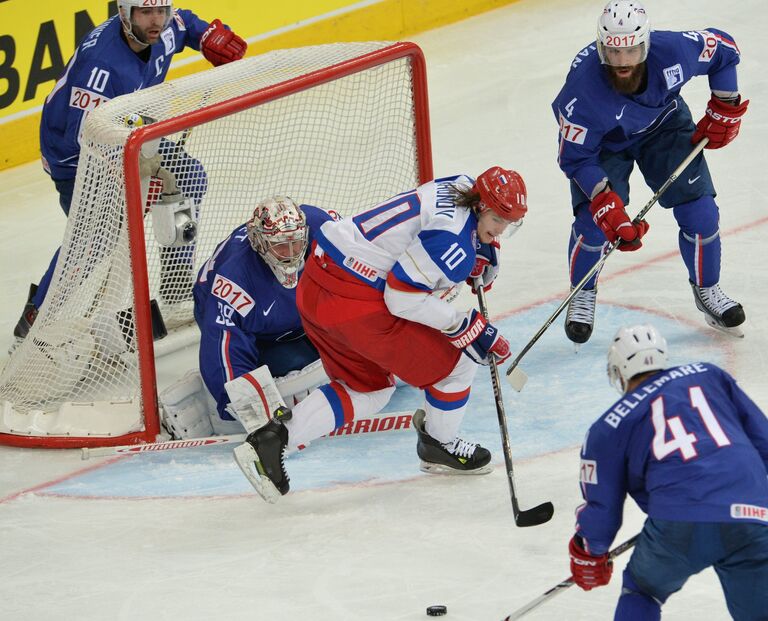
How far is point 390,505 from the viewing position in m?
4.21

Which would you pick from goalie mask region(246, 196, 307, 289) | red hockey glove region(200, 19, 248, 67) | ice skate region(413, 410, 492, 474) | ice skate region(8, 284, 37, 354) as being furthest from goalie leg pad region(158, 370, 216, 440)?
red hockey glove region(200, 19, 248, 67)

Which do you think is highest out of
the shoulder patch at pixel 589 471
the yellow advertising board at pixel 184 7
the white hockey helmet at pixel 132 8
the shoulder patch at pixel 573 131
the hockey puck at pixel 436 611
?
the white hockey helmet at pixel 132 8

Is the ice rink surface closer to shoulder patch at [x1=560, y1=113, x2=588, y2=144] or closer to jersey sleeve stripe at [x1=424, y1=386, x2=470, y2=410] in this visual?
jersey sleeve stripe at [x1=424, y1=386, x2=470, y2=410]

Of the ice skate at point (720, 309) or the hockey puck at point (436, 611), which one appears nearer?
the hockey puck at point (436, 611)

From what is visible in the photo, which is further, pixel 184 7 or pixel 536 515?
pixel 184 7

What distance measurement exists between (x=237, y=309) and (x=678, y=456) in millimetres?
2027

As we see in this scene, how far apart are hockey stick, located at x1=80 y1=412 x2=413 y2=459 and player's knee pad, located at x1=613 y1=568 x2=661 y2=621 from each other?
1680mm

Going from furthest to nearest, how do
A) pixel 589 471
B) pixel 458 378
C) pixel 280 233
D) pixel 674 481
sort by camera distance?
pixel 280 233 → pixel 458 378 → pixel 589 471 → pixel 674 481

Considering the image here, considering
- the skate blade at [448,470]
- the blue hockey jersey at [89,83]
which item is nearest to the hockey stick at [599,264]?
the skate blade at [448,470]

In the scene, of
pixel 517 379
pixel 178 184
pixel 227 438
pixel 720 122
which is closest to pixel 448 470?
pixel 517 379

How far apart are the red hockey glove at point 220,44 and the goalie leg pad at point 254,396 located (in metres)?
1.53

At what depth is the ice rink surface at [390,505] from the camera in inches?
147

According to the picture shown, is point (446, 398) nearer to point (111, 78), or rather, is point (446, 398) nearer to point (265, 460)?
point (265, 460)

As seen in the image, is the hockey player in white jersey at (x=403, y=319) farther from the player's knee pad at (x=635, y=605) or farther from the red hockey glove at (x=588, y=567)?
the player's knee pad at (x=635, y=605)
